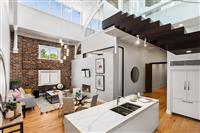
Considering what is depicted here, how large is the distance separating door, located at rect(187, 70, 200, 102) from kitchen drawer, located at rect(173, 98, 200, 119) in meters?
0.17

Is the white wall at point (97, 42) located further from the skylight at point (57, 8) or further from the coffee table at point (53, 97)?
the coffee table at point (53, 97)

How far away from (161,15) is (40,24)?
6.41m

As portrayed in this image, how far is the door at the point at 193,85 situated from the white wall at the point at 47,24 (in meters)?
6.98

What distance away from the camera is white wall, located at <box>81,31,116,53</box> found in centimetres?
616

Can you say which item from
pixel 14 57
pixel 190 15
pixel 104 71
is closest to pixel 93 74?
pixel 104 71

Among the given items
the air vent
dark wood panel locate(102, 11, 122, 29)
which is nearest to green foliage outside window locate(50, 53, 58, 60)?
dark wood panel locate(102, 11, 122, 29)

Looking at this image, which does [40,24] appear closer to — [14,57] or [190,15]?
[14,57]

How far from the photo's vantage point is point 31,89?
715cm

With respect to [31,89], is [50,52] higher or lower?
higher

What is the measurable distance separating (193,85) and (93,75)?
448 cm

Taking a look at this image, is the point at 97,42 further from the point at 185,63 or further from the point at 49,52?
the point at 185,63

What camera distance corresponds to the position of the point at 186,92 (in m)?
4.13

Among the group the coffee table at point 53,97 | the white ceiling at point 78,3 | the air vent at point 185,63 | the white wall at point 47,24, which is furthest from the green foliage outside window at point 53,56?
the air vent at point 185,63

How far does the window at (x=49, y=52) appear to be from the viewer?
789 centimetres
